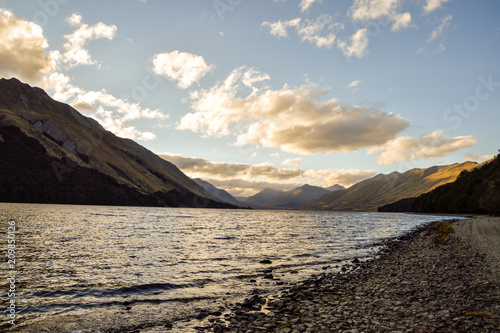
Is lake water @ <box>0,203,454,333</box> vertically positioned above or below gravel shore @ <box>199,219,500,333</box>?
below

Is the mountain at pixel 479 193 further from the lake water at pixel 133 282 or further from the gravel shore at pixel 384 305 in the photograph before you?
the gravel shore at pixel 384 305

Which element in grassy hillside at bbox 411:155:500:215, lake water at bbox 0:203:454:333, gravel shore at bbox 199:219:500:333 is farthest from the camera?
grassy hillside at bbox 411:155:500:215

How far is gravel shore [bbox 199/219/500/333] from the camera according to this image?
40.2 feet

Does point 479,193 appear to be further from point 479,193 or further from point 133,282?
point 133,282

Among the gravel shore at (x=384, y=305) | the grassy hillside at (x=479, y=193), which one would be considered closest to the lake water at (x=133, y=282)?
the gravel shore at (x=384, y=305)

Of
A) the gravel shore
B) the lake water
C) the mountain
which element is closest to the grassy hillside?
the mountain

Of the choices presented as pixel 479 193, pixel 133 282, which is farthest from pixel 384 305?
pixel 479 193

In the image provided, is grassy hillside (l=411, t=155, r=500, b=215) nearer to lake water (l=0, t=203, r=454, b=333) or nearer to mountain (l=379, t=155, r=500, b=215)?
mountain (l=379, t=155, r=500, b=215)

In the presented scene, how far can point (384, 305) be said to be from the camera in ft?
50.7

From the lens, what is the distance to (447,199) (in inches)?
7810

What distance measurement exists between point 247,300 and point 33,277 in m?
19.4

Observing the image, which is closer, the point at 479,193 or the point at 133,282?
the point at 133,282

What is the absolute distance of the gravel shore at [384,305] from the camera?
1225cm

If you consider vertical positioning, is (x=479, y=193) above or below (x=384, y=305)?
above
